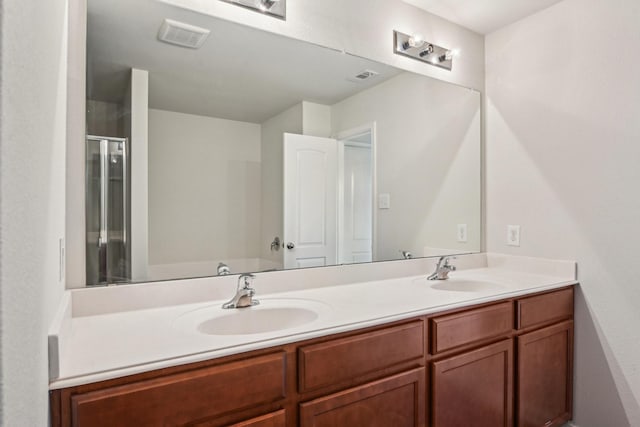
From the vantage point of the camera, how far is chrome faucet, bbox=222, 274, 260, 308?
4.63ft

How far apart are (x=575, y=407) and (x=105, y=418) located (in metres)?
2.30

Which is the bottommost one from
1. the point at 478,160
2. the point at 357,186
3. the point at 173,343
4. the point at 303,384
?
the point at 303,384

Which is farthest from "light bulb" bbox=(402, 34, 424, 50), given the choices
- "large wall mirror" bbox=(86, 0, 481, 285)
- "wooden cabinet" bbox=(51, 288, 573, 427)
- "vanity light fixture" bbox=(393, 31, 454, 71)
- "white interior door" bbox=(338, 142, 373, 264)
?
"wooden cabinet" bbox=(51, 288, 573, 427)

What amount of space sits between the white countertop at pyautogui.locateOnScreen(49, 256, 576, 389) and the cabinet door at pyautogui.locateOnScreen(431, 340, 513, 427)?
9.5 inches

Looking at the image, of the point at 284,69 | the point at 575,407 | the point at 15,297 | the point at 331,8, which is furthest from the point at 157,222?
the point at 575,407

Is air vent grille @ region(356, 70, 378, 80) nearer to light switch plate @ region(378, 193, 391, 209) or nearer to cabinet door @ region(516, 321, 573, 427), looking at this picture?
light switch plate @ region(378, 193, 391, 209)

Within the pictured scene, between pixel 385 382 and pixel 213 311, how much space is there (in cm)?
67

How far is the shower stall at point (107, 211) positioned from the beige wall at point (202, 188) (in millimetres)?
93

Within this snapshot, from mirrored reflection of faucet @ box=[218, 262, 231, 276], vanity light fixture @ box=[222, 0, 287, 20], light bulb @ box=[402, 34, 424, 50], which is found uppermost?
light bulb @ box=[402, 34, 424, 50]

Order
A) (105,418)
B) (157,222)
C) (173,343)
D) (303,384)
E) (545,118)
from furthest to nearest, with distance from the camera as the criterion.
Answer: (545,118)
(157,222)
(303,384)
(173,343)
(105,418)

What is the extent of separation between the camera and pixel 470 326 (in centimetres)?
158

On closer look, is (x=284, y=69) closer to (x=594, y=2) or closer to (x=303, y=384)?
(x=303, y=384)

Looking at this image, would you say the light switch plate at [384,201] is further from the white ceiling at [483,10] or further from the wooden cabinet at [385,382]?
the white ceiling at [483,10]

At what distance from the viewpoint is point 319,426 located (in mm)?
1159
